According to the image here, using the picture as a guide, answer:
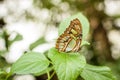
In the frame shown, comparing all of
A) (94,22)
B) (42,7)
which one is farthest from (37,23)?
(94,22)

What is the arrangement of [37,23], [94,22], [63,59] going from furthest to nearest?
[94,22] < [37,23] < [63,59]

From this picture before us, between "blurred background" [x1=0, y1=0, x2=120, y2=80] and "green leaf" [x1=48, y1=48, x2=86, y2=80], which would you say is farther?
"blurred background" [x1=0, y1=0, x2=120, y2=80]

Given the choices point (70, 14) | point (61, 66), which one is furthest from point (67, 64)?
point (70, 14)

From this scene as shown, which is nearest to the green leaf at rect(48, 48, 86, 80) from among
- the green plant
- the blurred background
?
the green plant

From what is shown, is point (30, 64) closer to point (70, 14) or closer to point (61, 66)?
point (61, 66)

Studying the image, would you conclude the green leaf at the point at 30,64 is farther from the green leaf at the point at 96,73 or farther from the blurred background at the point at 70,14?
the blurred background at the point at 70,14

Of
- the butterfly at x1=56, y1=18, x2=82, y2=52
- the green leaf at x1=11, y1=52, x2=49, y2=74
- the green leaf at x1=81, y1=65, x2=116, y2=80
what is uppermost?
the butterfly at x1=56, y1=18, x2=82, y2=52

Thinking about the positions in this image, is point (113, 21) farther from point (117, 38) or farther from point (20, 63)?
point (20, 63)

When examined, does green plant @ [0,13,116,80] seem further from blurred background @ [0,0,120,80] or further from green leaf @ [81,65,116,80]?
blurred background @ [0,0,120,80]
